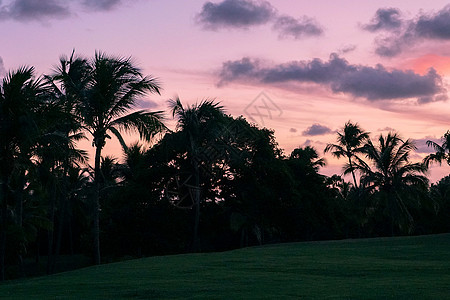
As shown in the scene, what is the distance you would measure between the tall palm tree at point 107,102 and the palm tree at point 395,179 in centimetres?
2232

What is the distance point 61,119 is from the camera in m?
21.5

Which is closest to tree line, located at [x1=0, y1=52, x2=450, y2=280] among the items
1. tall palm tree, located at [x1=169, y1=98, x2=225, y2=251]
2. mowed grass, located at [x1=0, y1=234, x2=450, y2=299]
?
tall palm tree, located at [x1=169, y1=98, x2=225, y2=251]

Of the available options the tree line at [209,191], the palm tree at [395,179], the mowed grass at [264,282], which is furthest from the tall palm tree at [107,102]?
the palm tree at [395,179]

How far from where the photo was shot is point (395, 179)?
129 feet

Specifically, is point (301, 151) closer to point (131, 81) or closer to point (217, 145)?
point (217, 145)

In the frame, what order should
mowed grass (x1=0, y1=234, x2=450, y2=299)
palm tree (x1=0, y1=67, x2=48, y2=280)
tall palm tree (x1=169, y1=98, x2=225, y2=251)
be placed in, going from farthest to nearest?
1. tall palm tree (x1=169, y1=98, x2=225, y2=251)
2. palm tree (x1=0, y1=67, x2=48, y2=280)
3. mowed grass (x1=0, y1=234, x2=450, y2=299)

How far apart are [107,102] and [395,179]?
2482 cm

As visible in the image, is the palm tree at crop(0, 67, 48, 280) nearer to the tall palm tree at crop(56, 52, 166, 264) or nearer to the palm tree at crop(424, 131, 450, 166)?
the tall palm tree at crop(56, 52, 166, 264)

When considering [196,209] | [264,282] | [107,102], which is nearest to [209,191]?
[196,209]

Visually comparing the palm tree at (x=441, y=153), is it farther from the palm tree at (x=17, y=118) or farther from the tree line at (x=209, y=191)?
the palm tree at (x=17, y=118)

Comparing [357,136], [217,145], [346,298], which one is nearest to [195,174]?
[217,145]

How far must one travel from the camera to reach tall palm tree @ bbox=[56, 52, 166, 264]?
22234mm

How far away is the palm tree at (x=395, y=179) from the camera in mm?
38781

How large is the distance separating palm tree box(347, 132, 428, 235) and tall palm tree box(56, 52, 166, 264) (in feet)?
73.2
